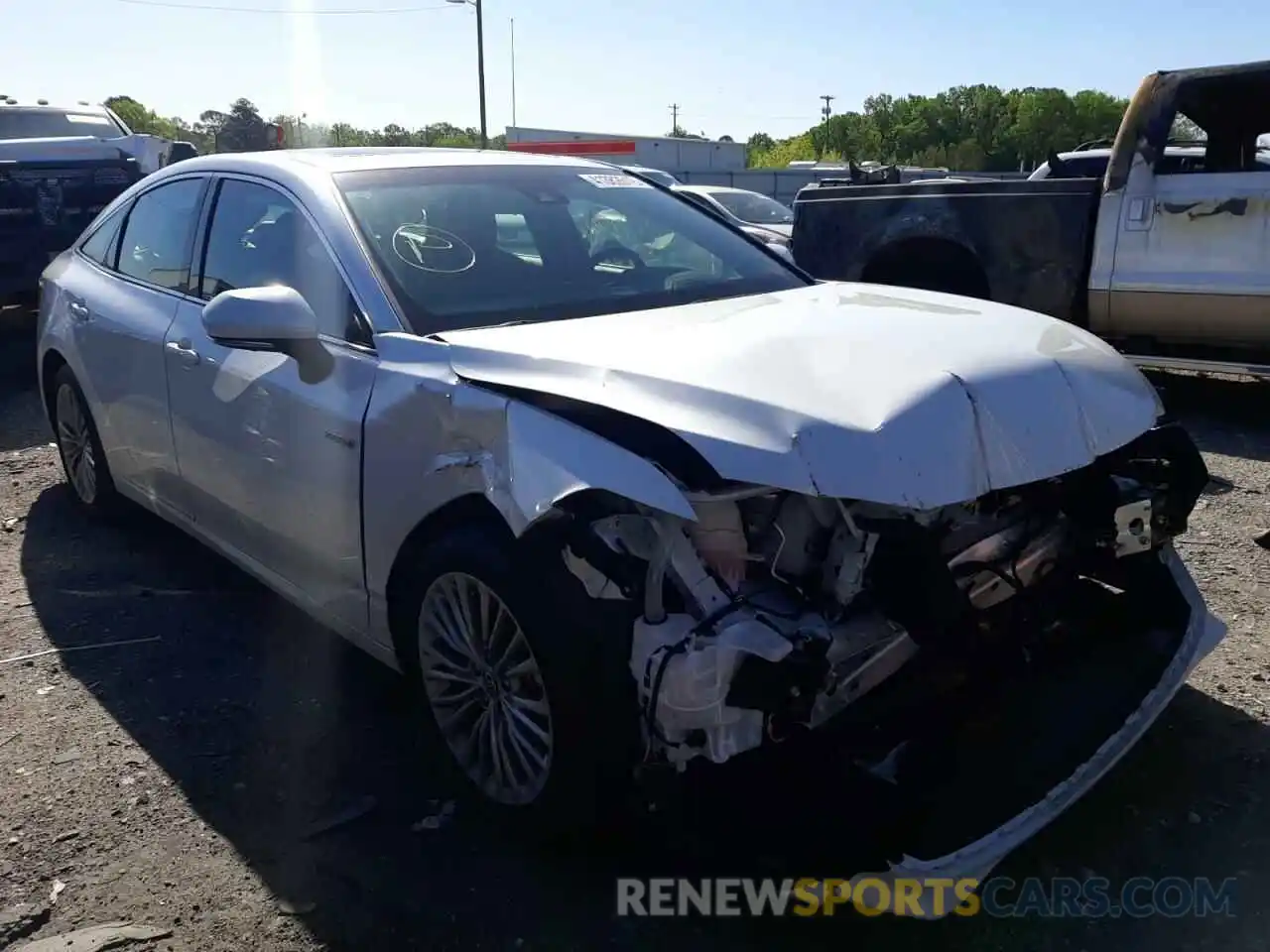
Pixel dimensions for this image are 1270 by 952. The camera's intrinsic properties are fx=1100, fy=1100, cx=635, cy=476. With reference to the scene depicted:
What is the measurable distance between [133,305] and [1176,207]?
5910 millimetres

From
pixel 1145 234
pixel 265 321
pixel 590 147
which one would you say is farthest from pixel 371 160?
pixel 590 147

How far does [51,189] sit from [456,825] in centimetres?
887

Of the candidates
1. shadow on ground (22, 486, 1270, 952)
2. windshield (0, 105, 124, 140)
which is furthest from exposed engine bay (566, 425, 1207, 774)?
windshield (0, 105, 124, 140)

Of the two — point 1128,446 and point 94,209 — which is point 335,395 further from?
point 94,209

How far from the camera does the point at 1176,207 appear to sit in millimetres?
6758

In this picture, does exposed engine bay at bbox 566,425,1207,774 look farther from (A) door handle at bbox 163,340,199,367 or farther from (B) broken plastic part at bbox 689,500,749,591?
(A) door handle at bbox 163,340,199,367

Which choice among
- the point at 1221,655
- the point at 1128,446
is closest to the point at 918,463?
the point at 1128,446

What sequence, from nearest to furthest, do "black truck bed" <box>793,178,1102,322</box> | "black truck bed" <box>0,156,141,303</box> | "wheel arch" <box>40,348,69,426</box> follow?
"wheel arch" <box>40,348,69,426</box> → "black truck bed" <box>793,178,1102,322</box> → "black truck bed" <box>0,156,141,303</box>

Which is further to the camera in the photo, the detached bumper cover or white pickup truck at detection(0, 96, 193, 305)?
white pickup truck at detection(0, 96, 193, 305)

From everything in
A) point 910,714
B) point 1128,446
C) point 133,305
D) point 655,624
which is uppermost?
point 133,305

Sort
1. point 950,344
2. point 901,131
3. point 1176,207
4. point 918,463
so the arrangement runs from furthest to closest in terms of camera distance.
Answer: point 901,131 < point 1176,207 < point 950,344 < point 918,463

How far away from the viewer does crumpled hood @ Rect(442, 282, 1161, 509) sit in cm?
230

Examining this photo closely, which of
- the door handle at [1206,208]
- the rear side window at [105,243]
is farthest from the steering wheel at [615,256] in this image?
the door handle at [1206,208]

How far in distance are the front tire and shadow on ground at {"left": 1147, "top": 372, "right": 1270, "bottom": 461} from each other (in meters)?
5.33
